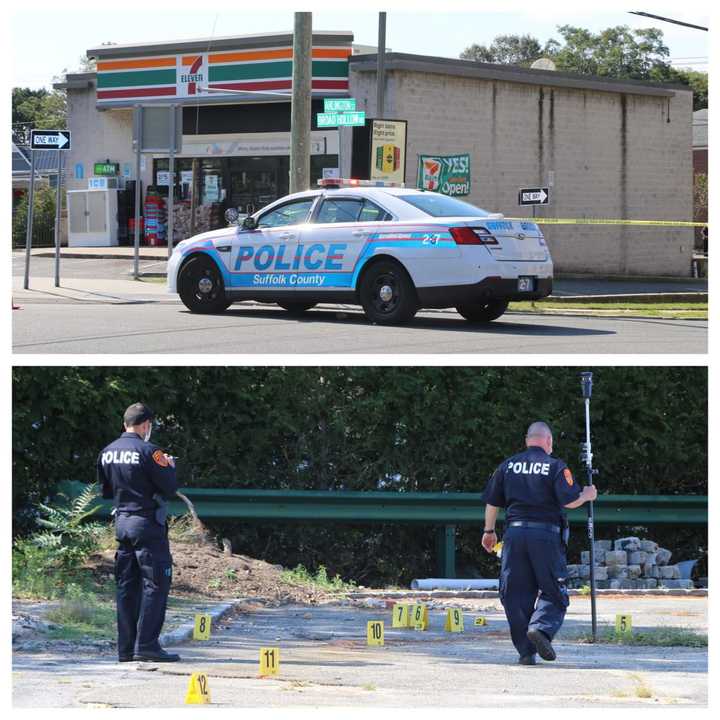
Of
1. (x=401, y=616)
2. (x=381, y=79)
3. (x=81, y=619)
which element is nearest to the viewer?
(x=81, y=619)

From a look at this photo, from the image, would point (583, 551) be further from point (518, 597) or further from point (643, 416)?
point (518, 597)

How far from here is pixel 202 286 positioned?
16.4 meters

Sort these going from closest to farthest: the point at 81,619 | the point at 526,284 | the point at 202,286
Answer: the point at 81,619 → the point at 526,284 → the point at 202,286

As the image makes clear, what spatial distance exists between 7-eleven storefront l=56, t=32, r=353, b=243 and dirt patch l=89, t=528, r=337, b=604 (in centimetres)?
2068

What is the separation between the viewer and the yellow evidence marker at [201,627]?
8.73 meters

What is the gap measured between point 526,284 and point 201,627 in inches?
275

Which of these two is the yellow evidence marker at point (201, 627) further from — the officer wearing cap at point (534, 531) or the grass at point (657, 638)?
the grass at point (657, 638)

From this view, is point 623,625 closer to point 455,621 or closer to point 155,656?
point 455,621

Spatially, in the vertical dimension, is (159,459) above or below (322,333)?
below

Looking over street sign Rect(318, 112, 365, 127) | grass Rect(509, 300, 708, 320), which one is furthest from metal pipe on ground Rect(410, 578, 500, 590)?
street sign Rect(318, 112, 365, 127)

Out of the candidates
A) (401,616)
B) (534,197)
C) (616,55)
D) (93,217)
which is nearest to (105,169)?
(93,217)

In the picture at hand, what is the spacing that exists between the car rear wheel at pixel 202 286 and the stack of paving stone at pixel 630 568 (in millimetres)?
5871

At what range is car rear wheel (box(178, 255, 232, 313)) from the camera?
16.2m

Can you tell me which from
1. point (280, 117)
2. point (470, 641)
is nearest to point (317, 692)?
point (470, 641)
